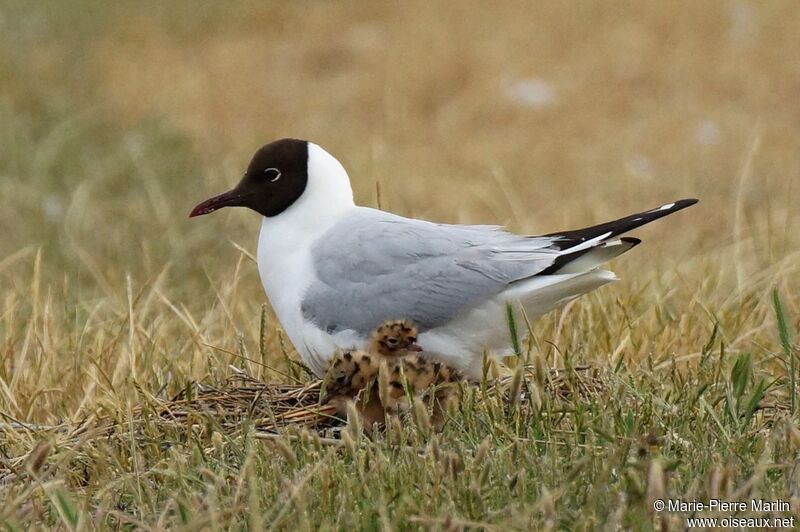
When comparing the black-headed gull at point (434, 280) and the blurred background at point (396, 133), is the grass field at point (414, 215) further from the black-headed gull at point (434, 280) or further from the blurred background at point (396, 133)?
the black-headed gull at point (434, 280)

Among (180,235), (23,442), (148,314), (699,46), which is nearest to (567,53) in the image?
(699,46)

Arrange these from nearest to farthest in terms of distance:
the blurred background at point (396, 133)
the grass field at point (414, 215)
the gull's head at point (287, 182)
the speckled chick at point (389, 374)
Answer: the grass field at point (414, 215) < the speckled chick at point (389, 374) < the gull's head at point (287, 182) < the blurred background at point (396, 133)

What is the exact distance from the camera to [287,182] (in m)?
4.20

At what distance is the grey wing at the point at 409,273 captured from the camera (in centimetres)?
381

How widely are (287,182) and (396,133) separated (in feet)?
16.7

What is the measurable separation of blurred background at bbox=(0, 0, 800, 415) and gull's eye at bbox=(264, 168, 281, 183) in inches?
24.0

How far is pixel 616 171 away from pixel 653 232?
40.6 inches

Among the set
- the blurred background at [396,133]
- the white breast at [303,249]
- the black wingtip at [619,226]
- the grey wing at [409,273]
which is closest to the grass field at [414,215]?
the blurred background at [396,133]

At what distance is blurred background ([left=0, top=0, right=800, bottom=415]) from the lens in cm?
558

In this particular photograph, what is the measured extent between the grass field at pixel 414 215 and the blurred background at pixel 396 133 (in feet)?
0.08

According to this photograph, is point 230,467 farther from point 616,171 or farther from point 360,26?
point 360,26

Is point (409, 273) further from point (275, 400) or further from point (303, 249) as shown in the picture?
point (275, 400)

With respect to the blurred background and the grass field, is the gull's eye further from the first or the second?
the blurred background

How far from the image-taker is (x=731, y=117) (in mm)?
8977
